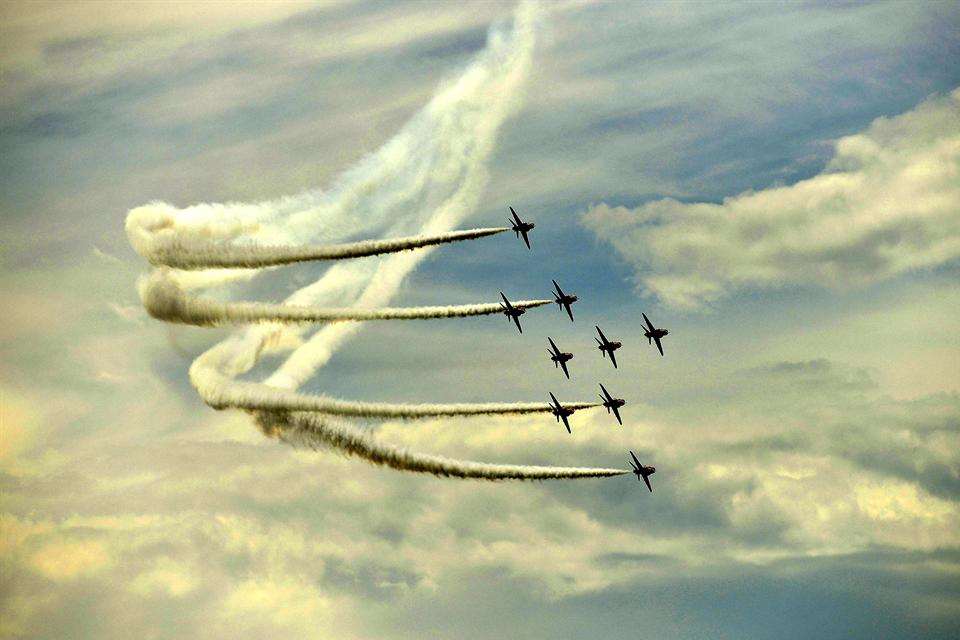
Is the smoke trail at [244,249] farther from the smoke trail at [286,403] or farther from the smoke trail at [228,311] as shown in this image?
the smoke trail at [286,403]

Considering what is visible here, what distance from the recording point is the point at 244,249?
118 meters

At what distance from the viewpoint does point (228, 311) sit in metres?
120

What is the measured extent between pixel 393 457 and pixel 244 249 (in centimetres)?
2315

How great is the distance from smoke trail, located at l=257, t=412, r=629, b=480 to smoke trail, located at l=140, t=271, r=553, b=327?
28.5ft

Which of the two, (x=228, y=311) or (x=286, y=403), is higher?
(x=228, y=311)

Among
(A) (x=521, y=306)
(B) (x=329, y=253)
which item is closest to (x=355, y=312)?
(B) (x=329, y=253)

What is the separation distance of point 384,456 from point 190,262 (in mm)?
23901

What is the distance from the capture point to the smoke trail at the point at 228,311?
121m

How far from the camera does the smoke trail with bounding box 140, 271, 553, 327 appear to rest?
12056cm

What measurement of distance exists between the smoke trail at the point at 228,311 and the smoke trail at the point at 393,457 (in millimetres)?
8686

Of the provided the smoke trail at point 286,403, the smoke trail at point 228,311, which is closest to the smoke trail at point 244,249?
the smoke trail at point 228,311

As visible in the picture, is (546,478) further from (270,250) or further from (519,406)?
(270,250)

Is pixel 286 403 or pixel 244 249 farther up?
pixel 244 249

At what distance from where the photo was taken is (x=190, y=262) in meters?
119
